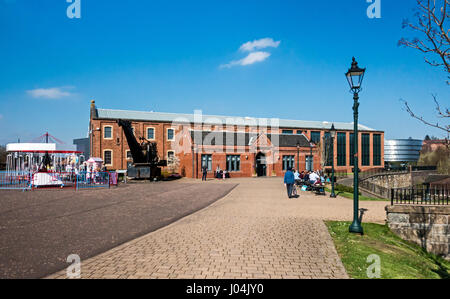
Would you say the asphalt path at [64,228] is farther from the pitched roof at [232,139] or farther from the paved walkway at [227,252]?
the pitched roof at [232,139]

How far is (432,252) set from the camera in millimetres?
9570

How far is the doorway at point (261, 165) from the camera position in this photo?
37062 millimetres

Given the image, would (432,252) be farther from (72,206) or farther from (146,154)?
(146,154)

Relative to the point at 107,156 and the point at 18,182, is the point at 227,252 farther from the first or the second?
the point at 107,156

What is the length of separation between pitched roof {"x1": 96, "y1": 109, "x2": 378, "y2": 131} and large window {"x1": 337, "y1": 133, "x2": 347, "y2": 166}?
18.6ft

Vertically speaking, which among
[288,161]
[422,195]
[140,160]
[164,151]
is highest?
[164,151]

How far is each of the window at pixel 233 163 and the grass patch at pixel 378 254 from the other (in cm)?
2639

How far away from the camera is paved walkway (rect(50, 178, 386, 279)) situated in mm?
4512

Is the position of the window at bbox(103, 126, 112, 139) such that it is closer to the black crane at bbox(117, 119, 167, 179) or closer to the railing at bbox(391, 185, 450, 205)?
the black crane at bbox(117, 119, 167, 179)

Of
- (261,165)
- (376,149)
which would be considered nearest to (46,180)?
(261,165)

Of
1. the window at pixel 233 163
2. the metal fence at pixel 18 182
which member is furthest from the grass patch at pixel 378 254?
the window at pixel 233 163

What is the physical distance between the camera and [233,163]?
115 ft

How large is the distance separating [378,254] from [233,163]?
29121 mm
